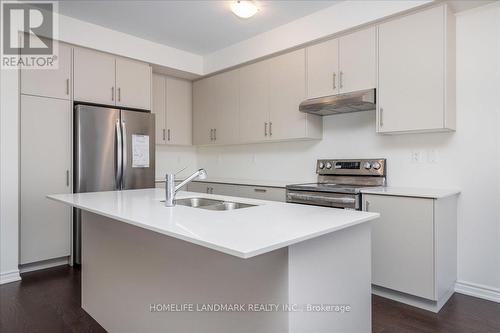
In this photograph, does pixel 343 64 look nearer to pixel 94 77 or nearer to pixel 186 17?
pixel 186 17

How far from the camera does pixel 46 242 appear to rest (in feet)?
10.6

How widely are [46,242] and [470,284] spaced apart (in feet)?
12.7

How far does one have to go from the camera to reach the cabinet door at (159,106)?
175 inches

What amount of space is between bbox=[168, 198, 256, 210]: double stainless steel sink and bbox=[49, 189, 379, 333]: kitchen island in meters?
0.08

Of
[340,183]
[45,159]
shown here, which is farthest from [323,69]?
[45,159]

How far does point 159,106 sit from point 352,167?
2731 millimetres

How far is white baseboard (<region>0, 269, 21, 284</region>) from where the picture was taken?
287 centimetres

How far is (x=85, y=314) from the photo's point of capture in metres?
2.30

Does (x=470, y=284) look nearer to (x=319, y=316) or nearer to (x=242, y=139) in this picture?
(x=319, y=316)

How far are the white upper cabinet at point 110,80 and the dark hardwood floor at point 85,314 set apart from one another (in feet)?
6.32

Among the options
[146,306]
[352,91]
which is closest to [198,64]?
[352,91]

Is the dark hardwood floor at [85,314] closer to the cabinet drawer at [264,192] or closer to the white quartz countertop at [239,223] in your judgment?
the white quartz countertop at [239,223]

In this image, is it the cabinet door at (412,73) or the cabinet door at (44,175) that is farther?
the cabinet door at (44,175)

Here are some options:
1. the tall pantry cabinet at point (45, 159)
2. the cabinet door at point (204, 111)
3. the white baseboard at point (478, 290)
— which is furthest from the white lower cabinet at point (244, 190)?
the white baseboard at point (478, 290)
